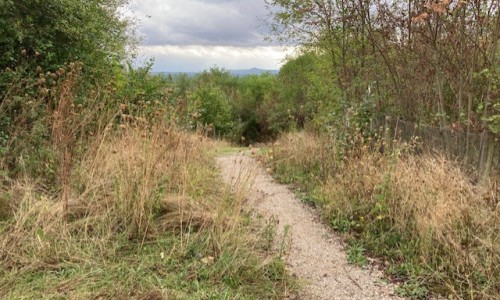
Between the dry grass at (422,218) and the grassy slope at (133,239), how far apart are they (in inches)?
49.1

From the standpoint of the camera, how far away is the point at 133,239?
353 cm

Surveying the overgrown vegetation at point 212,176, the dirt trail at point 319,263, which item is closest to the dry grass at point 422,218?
the overgrown vegetation at point 212,176

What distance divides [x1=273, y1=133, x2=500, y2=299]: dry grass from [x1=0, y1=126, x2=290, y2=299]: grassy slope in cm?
125

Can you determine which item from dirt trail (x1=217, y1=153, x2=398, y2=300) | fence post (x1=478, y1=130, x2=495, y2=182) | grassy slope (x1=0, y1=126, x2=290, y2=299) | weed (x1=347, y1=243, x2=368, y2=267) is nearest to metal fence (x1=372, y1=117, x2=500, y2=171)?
fence post (x1=478, y1=130, x2=495, y2=182)

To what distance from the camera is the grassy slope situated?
2.88 metres

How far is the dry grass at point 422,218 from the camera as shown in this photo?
3.24 m

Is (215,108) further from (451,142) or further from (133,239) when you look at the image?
(133,239)

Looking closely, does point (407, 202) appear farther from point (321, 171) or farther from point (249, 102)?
point (249, 102)

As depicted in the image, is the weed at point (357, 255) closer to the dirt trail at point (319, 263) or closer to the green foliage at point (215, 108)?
the dirt trail at point (319, 263)

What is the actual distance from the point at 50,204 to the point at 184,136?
197 centimetres

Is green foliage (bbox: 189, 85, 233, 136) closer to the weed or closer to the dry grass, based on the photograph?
the dry grass

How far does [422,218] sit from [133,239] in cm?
281

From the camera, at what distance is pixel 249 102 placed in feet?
94.7

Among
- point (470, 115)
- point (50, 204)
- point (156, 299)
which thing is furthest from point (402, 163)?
point (50, 204)
